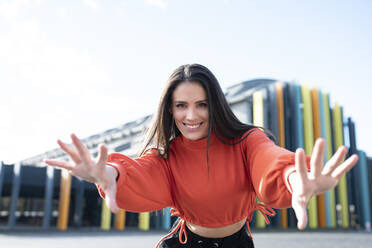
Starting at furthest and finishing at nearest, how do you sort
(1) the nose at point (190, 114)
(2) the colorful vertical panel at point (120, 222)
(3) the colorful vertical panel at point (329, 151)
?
(3) the colorful vertical panel at point (329, 151) → (2) the colorful vertical panel at point (120, 222) → (1) the nose at point (190, 114)

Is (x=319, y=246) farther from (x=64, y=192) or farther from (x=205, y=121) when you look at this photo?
(x=64, y=192)

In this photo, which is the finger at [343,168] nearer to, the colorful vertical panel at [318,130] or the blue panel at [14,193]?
the blue panel at [14,193]

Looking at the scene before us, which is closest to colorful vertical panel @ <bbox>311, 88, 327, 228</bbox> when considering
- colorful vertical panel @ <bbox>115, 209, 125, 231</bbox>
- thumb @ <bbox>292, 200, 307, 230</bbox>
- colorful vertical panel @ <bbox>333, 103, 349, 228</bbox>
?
colorful vertical panel @ <bbox>333, 103, 349, 228</bbox>

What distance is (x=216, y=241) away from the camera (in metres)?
2.50

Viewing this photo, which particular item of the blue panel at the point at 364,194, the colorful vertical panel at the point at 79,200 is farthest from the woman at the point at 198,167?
the blue panel at the point at 364,194

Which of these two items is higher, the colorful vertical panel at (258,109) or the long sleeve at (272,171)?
the colorful vertical panel at (258,109)

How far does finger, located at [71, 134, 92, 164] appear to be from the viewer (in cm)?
157

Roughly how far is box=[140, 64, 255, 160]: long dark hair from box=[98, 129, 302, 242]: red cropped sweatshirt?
0.08 metres

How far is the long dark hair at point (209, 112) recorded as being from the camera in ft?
7.63

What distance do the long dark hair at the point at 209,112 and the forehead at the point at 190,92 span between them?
2 cm

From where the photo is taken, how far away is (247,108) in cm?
2067

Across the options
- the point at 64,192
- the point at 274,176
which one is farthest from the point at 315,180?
the point at 64,192

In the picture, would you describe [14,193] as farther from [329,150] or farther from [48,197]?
[329,150]

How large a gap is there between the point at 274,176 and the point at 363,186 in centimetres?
2288
